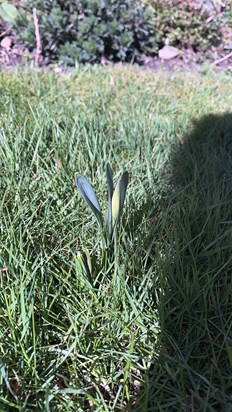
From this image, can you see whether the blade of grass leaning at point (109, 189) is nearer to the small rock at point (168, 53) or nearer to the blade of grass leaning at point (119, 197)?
the blade of grass leaning at point (119, 197)

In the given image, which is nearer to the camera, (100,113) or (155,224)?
(155,224)

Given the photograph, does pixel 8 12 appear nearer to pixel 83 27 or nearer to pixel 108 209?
pixel 83 27

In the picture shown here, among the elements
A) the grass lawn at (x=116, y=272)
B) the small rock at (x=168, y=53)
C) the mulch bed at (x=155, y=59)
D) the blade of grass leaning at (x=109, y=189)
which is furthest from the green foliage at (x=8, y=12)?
the blade of grass leaning at (x=109, y=189)

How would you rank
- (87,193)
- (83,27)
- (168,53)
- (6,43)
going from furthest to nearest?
(168,53), (6,43), (83,27), (87,193)

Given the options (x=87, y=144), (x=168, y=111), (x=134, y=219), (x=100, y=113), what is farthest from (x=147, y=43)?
(x=134, y=219)

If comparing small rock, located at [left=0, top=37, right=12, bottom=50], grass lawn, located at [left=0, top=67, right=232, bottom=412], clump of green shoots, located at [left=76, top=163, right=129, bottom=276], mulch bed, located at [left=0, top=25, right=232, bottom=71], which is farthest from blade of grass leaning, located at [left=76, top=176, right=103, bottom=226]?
small rock, located at [left=0, top=37, right=12, bottom=50]

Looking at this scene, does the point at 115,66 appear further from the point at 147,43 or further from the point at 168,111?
the point at 168,111

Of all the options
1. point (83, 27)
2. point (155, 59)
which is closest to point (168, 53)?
point (155, 59)
